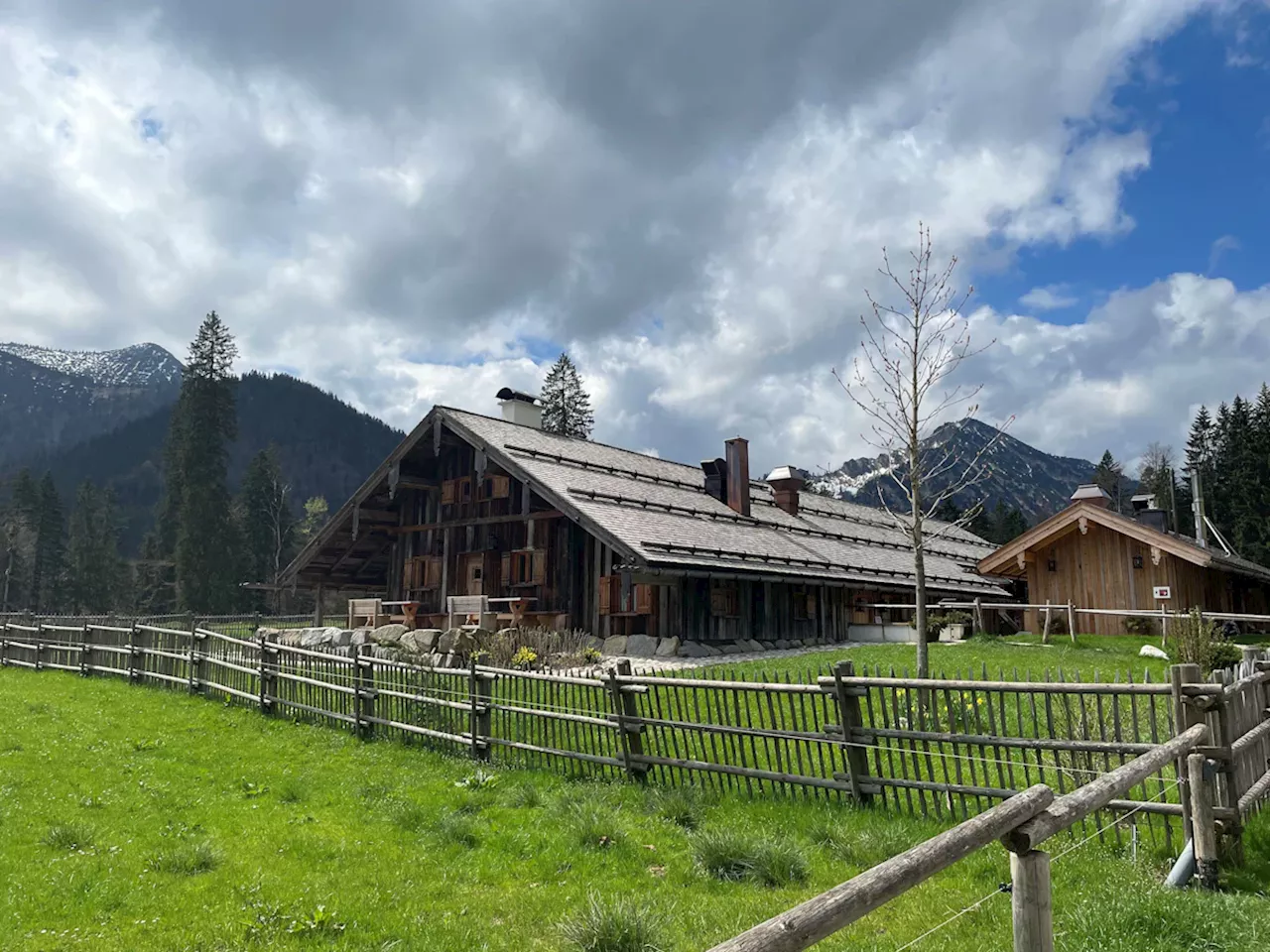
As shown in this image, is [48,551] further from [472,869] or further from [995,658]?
[472,869]

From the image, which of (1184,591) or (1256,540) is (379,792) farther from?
(1256,540)

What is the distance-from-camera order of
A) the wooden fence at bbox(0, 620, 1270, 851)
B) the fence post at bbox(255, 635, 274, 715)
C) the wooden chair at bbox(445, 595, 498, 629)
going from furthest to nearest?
the wooden chair at bbox(445, 595, 498, 629) → the fence post at bbox(255, 635, 274, 715) → the wooden fence at bbox(0, 620, 1270, 851)

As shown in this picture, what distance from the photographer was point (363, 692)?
1241 cm

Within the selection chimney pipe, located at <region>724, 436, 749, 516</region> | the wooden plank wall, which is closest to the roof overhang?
the wooden plank wall

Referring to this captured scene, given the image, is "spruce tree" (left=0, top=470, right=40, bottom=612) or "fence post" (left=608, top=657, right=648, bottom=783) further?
"spruce tree" (left=0, top=470, right=40, bottom=612)

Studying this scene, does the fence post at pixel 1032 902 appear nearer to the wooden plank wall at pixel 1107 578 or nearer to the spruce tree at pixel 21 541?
the wooden plank wall at pixel 1107 578

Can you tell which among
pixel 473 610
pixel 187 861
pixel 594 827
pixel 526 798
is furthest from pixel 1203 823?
pixel 473 610

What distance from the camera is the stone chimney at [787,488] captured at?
110ft

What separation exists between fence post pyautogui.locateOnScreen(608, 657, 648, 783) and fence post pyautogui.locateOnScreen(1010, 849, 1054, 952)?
20.6 feet

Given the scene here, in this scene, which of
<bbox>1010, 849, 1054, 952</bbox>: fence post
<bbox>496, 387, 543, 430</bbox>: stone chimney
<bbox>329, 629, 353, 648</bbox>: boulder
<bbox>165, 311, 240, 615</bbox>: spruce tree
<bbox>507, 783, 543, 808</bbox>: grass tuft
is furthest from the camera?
<bbox>165, 311, 240, 615</bbox>: spruce tree

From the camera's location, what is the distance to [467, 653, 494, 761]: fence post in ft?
35.0

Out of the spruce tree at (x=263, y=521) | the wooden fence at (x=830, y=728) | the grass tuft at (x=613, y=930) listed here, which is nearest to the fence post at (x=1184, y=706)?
the wooden fence at (x=830, y=728)

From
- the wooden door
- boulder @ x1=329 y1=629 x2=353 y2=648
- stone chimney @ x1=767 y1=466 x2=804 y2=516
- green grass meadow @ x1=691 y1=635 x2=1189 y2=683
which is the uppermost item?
stone chimney @ x1=767 y1=466 x2=804 y2=516

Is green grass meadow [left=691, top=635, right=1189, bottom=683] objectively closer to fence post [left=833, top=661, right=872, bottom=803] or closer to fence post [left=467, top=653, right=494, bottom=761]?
fence post [left=467, top=653, right=494, bottom=761]
